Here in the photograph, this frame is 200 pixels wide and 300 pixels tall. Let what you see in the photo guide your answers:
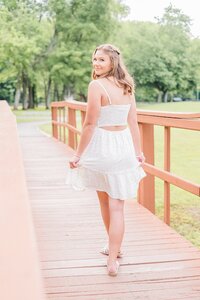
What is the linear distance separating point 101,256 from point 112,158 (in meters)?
0.69

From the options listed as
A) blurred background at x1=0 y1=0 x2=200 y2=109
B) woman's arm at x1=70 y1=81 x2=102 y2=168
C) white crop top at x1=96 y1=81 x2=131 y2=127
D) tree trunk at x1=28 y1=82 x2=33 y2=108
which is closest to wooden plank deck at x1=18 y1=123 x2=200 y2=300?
woman's arm at x1=70 y1=81 x2=102 y2=168

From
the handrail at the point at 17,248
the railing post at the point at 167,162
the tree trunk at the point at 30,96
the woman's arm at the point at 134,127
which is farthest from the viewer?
the tree trunk at the point at 30,96

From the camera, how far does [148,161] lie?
4469 mm

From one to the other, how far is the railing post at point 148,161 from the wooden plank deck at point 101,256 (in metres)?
0.11

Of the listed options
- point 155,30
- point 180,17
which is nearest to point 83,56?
point 155,30

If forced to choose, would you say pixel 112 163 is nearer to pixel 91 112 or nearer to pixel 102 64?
pixel 91 112

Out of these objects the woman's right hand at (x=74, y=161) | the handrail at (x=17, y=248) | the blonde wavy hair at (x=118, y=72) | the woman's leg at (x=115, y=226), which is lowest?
the woman's leg at (x=115, y=226)

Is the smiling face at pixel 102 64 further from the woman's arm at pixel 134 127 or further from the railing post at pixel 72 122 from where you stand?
the railing post at pixel 72 122

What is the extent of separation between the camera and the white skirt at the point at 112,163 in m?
2.88

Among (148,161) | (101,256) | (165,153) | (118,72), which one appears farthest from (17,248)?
(148,161)

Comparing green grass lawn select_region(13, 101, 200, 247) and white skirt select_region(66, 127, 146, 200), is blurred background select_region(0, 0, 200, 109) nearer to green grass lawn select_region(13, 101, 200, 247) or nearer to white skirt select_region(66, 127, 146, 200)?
green grass lawn select_region(13, 101, 200, 247)

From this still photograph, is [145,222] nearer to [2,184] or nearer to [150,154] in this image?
[150,154]

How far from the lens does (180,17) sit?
52031mm

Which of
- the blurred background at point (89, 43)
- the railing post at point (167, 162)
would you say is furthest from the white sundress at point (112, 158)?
the blurred background at point (89, 43)
